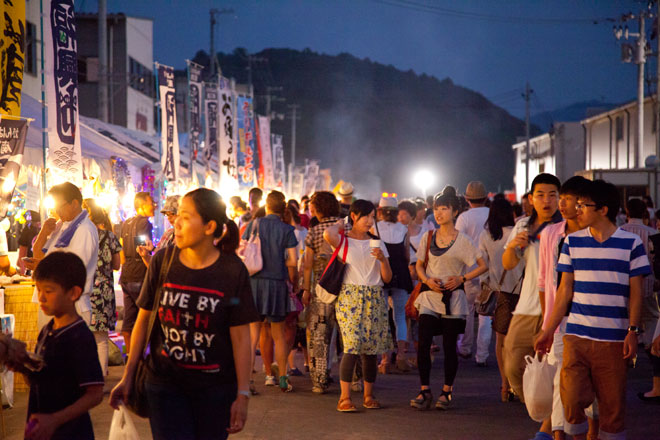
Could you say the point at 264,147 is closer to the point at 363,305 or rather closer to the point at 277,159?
the point at 277,159

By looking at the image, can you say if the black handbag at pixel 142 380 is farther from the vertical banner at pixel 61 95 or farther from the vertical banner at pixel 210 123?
the vertical banner at pixel 210 123

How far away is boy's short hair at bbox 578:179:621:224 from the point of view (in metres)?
5.15

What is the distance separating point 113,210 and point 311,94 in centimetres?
15016

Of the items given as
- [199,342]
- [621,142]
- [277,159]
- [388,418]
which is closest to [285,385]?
[388,418]

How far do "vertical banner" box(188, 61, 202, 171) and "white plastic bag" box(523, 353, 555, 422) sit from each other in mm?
14489

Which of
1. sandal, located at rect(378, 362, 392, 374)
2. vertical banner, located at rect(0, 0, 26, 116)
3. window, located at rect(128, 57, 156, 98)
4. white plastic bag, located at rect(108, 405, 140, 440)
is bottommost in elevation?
sandal, located at rect(378, 362, 392, 374)

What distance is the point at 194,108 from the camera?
63.2ft

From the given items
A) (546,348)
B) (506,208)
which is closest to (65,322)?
(546,348)

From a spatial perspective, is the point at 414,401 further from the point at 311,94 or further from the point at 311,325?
the point at 311,94

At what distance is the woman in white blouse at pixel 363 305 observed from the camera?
7.55 meters

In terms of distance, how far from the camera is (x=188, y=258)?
3797 mm

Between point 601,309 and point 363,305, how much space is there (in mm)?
2972

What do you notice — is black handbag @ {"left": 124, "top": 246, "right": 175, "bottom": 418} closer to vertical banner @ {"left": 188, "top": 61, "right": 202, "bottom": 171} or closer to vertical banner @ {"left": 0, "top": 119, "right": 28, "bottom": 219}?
vertical banner @ {"left": 0, "top": 119, "right": 28, "bottom": 219}

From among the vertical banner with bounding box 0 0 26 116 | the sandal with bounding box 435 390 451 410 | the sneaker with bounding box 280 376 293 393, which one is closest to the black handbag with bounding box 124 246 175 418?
the sandal with bounding box 435 390 451 410
